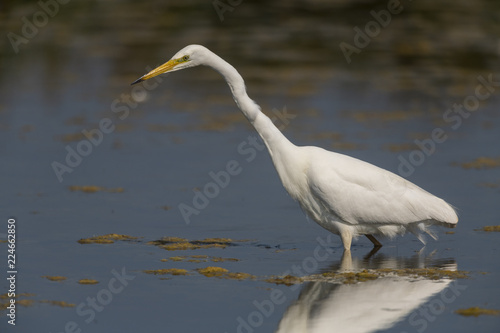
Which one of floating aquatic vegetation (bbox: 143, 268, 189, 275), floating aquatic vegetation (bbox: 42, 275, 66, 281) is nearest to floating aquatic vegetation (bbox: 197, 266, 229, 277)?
floating aquatic vegetation (bbox: 143, 268, 189, 275)

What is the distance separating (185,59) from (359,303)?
2.86 m

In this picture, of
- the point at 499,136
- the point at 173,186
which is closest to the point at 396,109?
the point at 499,136

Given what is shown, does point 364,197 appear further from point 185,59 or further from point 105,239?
point 105,239

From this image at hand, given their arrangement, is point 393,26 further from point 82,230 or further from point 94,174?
point 82,230

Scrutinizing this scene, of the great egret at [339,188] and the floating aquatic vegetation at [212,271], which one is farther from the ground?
the great egret at [339,188]

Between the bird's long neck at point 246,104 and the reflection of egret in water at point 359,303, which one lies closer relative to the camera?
the reflection of egret in water at point 359,303

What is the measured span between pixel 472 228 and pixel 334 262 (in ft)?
6.11

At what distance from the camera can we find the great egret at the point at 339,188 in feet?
27.7

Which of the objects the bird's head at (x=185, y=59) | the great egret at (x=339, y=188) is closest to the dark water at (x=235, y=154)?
the great egret at (x=339, y=188)

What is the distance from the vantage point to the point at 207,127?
48.9 ft

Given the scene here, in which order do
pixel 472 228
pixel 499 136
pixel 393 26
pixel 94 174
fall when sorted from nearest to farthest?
pixel 472 228 → pixel 94 174 → pixel 499 136 → pixel 393 26

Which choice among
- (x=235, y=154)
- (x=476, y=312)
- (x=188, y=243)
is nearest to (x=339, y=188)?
(x=188, y=243)

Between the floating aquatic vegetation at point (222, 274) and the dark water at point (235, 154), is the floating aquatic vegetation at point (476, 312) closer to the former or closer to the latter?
the dark water at point (235, 154)

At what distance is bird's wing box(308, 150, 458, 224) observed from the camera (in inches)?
332
